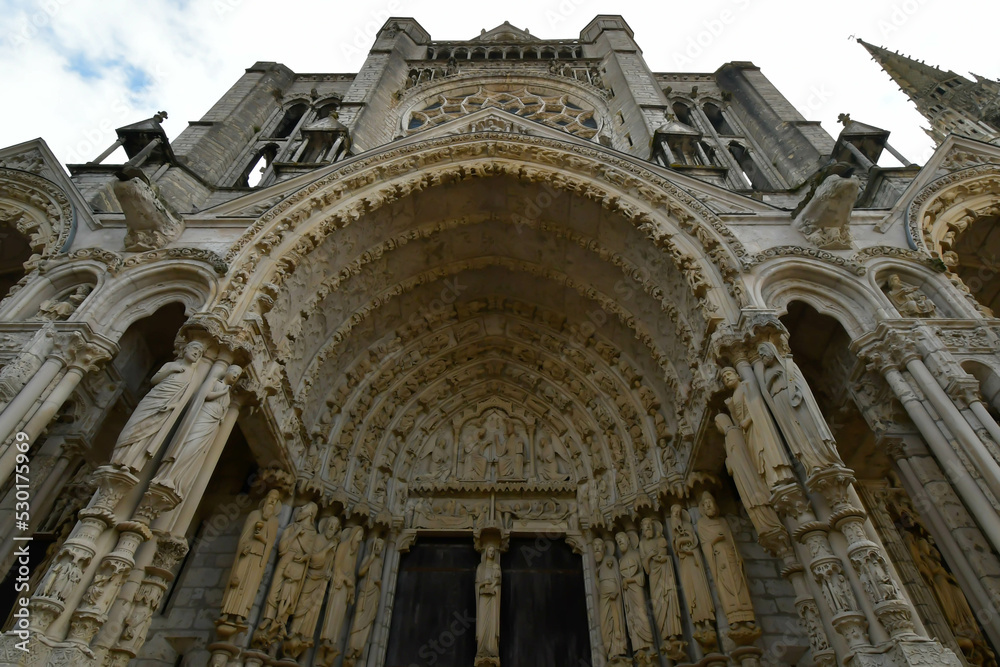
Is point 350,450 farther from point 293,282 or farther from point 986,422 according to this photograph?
point 986,422

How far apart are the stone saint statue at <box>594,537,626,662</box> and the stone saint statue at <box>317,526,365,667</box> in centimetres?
314

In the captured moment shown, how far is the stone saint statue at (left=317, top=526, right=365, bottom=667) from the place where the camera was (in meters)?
6.65

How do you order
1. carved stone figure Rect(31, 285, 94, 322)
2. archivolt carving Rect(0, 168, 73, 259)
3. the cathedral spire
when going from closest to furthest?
1. carved stone figure Rect(31, 285, 94, 322)
2. archivolt carving Rect(0, 168, 73, 259)
3. the cathedral spire

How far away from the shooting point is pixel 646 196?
325 inches

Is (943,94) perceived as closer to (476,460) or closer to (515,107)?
(515,107)

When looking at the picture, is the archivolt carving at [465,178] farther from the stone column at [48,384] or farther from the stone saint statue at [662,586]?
the stone saint statue at [662,586]

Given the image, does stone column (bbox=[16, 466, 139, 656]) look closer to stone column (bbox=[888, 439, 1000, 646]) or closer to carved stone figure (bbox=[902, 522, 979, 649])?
stone column (bbox=[888, 439, 1000, 646])

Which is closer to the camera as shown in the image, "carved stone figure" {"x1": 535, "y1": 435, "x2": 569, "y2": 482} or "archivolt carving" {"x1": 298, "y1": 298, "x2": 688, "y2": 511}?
"archivolt carving" {"x1": 298, "y1": 298, "x2": 688, "y2": 511}

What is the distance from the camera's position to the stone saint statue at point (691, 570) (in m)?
6.36

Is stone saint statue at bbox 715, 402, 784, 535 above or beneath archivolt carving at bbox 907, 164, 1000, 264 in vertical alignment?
beneath

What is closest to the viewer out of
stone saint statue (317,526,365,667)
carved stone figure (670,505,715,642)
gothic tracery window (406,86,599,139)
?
carved stone figure (670,505,715,642)

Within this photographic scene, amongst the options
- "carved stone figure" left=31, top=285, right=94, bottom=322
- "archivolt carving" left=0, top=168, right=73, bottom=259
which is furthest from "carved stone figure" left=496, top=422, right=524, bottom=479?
"archivolt carving" left=0, top=168, right=73, bottom=259

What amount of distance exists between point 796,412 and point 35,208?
962 centimetres

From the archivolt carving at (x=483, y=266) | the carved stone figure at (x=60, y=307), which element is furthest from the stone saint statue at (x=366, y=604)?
the carved stone figure at (x=60, y=307)
